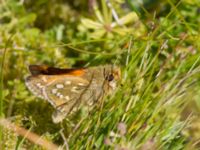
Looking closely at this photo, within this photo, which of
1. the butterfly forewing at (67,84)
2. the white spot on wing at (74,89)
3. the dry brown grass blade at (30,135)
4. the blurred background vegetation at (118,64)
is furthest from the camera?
the white spot on wing at (74,89)

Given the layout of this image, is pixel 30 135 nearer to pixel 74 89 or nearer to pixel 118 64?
pixel 74 89

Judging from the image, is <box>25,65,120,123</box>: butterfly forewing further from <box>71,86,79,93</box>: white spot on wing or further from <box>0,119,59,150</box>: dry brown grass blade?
<box>0,119,59,150</box>: dry brown grass blade

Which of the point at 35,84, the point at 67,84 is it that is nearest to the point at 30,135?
the point at 35,84

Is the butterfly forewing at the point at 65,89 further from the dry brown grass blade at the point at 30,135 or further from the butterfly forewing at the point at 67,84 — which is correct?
the dry brown grass blade at the point at 30,135

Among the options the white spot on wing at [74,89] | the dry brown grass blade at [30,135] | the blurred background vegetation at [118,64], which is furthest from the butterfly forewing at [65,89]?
the dry brown grass blade at [30,135]

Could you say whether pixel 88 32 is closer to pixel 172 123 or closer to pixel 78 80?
pixel 78 80

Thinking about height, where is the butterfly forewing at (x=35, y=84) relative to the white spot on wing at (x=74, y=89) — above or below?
above

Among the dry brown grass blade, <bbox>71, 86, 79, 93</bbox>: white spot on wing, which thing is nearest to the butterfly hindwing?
<bbox>71, 86, 79, 93</bbox>: white spot on wing

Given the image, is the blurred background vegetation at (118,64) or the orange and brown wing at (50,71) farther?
the orange and brown wing at (50,71)
